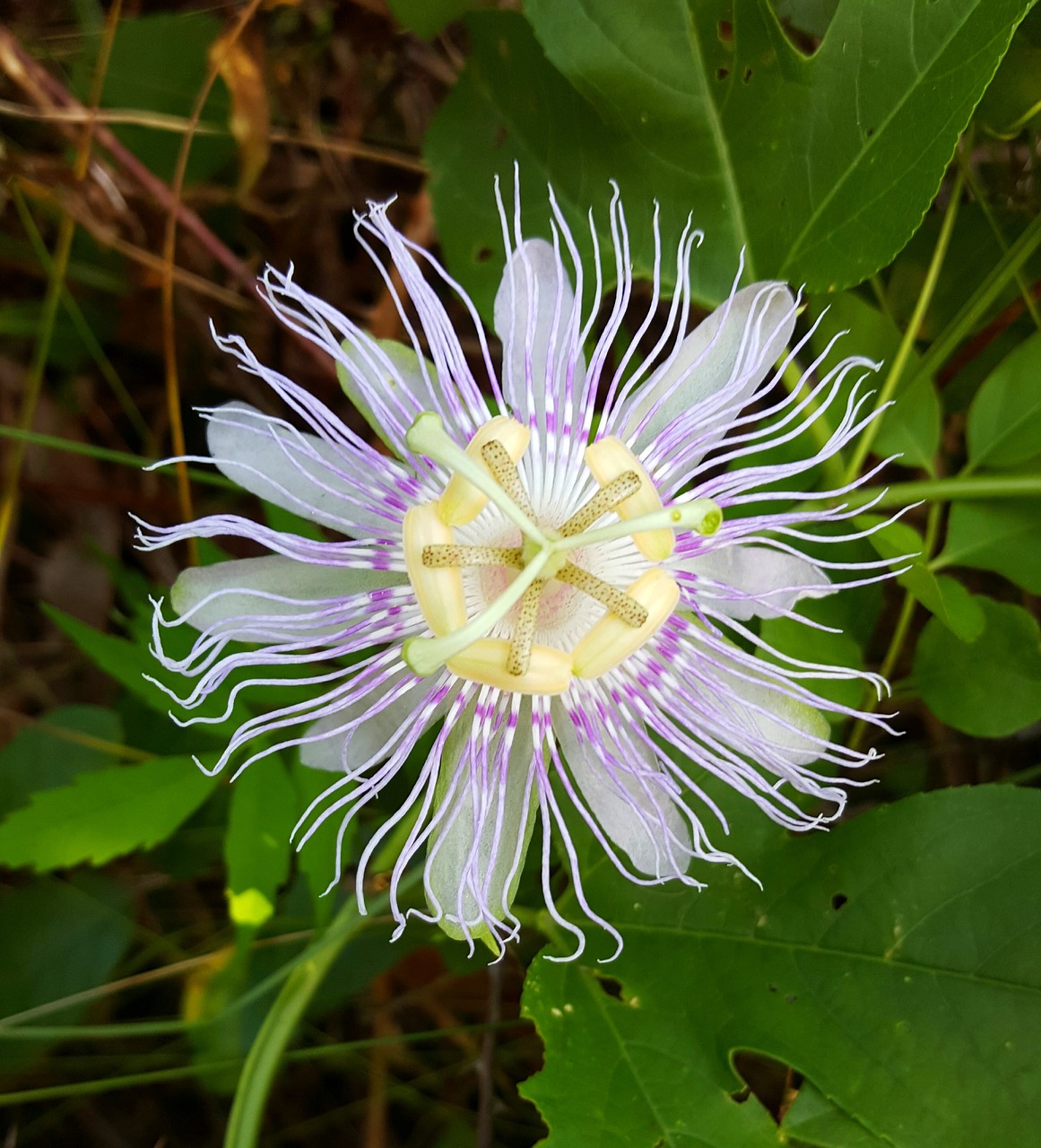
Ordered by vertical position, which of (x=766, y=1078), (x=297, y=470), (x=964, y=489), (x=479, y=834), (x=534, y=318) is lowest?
(x=766, y=1078)

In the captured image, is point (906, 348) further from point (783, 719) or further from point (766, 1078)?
point (766, 1078)

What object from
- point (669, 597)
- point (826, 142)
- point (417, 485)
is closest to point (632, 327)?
point (826, 142)

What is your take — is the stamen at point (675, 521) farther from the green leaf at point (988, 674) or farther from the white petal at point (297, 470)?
the green leaf at point (988, 674)

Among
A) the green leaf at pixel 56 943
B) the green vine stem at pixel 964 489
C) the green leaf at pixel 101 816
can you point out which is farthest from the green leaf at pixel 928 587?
the green leaf at pixel 56 943

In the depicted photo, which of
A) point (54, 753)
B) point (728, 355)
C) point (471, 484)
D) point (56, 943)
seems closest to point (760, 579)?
point (728, 355)

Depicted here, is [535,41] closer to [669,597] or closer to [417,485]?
[417,485]

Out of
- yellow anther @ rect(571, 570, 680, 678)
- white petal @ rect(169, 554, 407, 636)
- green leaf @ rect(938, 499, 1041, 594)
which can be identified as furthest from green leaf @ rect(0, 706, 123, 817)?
green leaf @ rect(938, 499, 1041, 594)

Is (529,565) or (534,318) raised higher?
(534,318)
